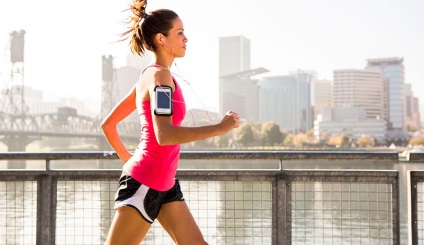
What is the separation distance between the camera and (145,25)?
2.72 metres

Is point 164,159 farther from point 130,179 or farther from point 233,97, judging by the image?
point 233,97

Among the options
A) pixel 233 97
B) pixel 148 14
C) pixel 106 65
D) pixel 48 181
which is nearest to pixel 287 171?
pixel 48 181

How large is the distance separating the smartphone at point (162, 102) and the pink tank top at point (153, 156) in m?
0.09

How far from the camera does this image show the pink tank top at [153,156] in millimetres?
2645

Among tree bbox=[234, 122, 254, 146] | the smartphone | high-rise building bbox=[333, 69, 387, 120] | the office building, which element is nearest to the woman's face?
the smartphone

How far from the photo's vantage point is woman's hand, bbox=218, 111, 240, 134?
8.10 feet

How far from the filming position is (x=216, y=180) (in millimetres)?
4742

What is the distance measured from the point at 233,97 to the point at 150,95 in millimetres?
193217

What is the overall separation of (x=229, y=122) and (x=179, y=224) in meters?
0.62

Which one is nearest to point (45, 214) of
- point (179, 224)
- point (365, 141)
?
point (179, 224)

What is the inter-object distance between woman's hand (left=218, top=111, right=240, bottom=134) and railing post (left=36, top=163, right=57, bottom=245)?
287cm

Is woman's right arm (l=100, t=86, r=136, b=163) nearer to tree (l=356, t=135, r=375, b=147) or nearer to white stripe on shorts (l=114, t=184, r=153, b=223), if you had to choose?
white stripe on shorts (l=114, t=184, r=153, b=223)

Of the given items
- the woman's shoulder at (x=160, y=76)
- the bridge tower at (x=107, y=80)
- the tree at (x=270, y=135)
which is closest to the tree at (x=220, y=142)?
the tree at (x=270, y=135)

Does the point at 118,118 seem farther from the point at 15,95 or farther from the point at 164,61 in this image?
the point at 15,95
